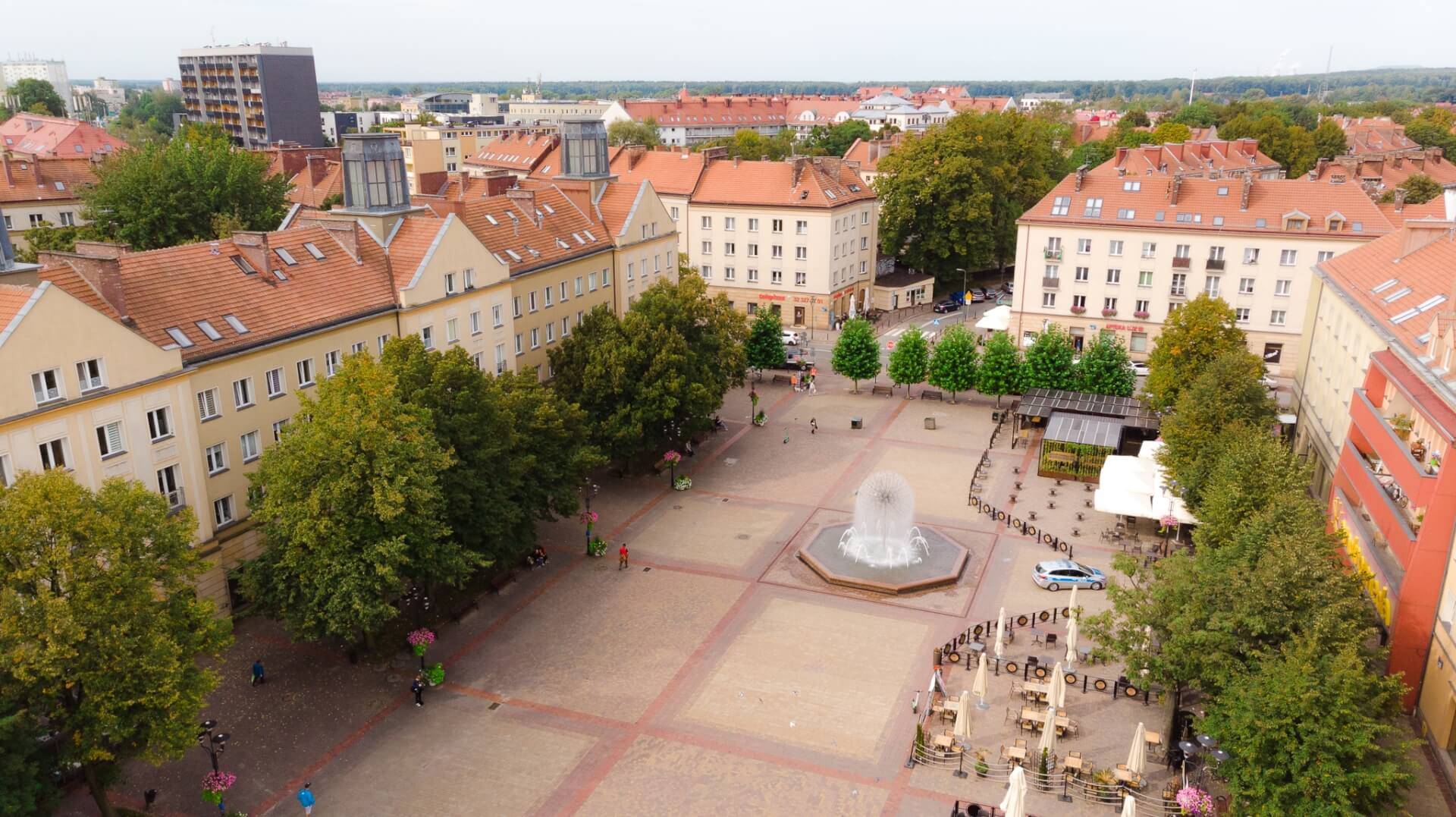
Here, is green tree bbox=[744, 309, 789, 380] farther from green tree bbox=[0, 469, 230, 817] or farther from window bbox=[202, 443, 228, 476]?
green tree bbox=[0, 469, 230, 817]

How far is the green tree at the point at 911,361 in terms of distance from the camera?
211 ft

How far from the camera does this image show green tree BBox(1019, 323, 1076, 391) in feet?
199

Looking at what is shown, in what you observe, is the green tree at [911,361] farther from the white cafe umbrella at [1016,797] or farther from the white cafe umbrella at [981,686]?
the white cafe umbrella at [1016,797]

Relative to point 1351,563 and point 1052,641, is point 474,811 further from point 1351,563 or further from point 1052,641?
point 1351,563

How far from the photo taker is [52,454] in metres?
31.2

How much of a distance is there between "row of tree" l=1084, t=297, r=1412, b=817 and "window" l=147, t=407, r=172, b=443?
103ft

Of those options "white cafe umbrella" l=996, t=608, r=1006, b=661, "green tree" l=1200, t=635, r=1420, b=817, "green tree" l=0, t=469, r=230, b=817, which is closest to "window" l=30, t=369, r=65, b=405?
"green tree" l=0, t=469, r=230, b=817

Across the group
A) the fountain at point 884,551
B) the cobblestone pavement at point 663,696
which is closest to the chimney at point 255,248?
the cobblestone pavement at point 663,696

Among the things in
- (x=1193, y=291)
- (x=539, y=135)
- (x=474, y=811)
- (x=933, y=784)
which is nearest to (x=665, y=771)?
(x=474, y=811)

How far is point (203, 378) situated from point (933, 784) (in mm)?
28759

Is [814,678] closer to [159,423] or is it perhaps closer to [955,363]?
[159,423]

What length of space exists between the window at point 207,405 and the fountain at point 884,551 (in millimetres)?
23942

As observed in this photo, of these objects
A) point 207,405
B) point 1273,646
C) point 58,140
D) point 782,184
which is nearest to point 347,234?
point 207,405

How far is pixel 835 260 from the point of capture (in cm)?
8406
